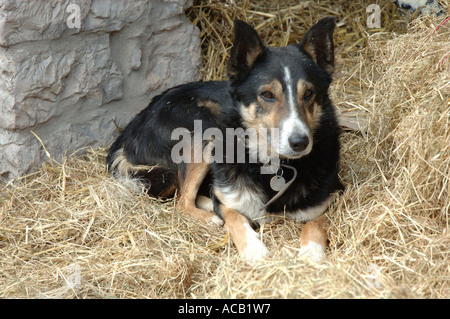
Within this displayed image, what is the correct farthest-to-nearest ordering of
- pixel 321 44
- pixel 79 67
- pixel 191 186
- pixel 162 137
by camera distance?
pixel 79 67
pixel 162 137
pixel 191 186
pixel 321 44

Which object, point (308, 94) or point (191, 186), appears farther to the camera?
point (191, 186)

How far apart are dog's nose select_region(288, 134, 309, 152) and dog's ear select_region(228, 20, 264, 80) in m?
0.70

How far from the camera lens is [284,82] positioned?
370cm

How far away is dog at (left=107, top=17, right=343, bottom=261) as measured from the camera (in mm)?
3703

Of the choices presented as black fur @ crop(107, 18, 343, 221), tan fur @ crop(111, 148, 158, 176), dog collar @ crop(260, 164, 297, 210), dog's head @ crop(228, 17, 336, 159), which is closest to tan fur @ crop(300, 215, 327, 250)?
black fur @ crop(107, 18, 343, 221)

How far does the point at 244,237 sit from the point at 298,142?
0.78 meters

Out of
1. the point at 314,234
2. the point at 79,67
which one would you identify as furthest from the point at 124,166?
the point at 314,234

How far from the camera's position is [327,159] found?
4.09 meters

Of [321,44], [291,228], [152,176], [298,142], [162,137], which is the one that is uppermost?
[321,44]

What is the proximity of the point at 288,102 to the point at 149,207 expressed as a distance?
144 centimetres

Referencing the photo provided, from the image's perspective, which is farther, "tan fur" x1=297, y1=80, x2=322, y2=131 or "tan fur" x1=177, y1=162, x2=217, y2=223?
"tan fur" x1=177, y1=162, x2=217, y2=223

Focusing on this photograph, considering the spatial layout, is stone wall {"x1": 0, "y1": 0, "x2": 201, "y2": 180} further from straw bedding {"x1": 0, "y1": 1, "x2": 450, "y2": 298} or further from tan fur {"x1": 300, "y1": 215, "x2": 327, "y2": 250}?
tan fur {"x1": 300, "y1": 215, "x2": 327, "y2": 250}

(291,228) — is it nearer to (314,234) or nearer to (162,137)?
(314,234)

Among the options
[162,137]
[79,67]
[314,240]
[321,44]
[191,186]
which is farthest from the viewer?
[79,67]
